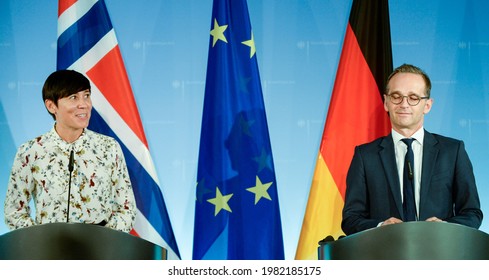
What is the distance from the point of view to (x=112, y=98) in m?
3.92

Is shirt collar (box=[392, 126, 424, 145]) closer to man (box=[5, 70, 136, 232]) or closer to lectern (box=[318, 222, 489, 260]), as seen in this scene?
lectern (box=[318, 222, 489, 260])

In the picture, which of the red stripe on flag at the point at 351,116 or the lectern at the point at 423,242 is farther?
the red stripe on flag at the point at 351,116

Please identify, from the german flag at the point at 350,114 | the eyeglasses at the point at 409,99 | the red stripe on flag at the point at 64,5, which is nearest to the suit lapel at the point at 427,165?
the eyeglasses at the point at 409,99

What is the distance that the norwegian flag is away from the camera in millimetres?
3844

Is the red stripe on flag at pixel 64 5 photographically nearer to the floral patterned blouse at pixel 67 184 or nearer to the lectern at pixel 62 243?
the floral patterned blouse at pixel 67 184

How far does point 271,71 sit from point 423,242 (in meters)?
2.45

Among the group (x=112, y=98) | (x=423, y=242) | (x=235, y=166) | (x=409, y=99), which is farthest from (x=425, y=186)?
(x=112, y=98)

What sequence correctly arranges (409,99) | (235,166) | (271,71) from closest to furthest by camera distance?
(409,99), (235,166), (271,71)

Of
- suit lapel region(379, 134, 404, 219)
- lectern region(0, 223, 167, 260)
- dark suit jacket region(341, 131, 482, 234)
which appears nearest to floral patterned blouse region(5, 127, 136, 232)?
lectern region(0, 223, 167, 260)

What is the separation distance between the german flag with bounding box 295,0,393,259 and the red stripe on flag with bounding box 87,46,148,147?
3.39 ft

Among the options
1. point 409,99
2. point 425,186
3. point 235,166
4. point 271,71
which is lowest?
point 425,186

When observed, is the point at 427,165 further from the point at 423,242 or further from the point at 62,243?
the point at 62,243

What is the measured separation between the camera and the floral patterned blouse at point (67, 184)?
3053 millimetres

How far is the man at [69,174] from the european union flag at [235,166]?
83cm
